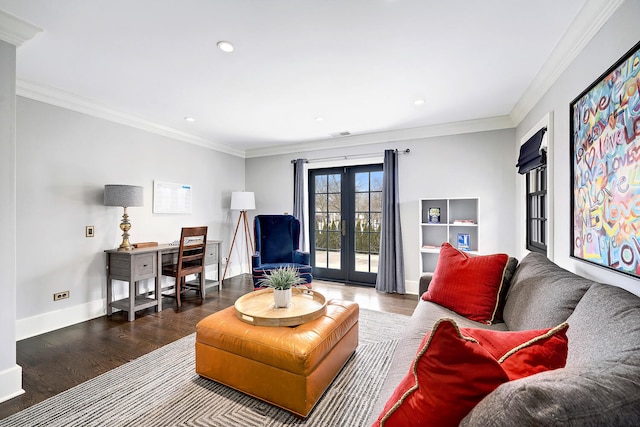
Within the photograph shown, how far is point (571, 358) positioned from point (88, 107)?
446 cm

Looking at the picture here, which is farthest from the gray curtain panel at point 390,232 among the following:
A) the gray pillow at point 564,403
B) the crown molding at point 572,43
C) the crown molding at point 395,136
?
the gray pillow at point 564,403

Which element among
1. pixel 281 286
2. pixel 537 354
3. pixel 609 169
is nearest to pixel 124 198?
pixel 281 286

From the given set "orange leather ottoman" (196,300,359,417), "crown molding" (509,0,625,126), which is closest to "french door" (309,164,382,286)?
"crown molding" (509,0,625,126)

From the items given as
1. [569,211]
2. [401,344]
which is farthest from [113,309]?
[569,211]

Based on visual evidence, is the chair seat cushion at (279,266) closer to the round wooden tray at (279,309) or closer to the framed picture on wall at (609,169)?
the round wooden tray at (279,309)

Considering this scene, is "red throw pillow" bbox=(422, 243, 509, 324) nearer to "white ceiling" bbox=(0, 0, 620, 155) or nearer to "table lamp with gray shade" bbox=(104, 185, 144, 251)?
"white ceiling" bbox=(0, 0, 620, 155)

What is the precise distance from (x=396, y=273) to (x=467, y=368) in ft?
11.9

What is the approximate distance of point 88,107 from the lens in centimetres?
318

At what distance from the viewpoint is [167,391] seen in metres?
1.91

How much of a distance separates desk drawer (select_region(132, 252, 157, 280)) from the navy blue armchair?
52.0 inches

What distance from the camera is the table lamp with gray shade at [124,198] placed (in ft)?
10.3

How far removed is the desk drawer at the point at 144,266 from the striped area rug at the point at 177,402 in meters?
1.21

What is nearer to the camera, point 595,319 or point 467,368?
point 467,368

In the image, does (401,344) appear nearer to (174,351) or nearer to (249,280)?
(174,351)
